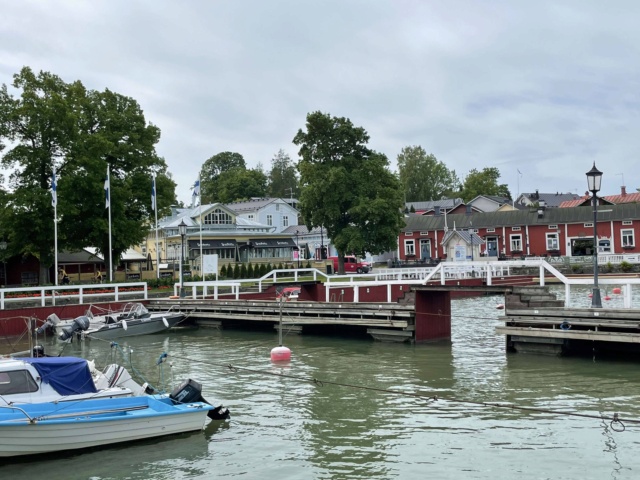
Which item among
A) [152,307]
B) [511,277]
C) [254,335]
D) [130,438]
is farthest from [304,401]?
[511,277]

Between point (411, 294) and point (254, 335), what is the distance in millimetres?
9202

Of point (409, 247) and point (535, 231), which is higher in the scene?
point (535, 231)

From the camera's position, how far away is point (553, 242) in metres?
76.8

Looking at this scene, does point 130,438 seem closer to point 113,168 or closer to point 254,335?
point 254,335

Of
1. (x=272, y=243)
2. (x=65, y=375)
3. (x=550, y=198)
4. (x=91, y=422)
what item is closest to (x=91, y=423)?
(x=91, y=422)

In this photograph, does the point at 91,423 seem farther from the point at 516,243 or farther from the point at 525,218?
the point at 516,243

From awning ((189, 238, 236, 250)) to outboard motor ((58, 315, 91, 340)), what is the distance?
137 feet

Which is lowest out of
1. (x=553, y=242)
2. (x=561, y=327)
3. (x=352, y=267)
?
(x=561, y=327)

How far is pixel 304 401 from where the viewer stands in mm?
17766

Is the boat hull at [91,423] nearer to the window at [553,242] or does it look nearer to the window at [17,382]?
the window at [17,382]

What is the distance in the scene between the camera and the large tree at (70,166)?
45281 mm

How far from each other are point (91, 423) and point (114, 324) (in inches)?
753

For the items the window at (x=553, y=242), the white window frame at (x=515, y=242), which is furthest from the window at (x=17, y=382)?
the white window frame at (x=515, y=242)

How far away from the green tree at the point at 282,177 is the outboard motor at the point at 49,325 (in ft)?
376
